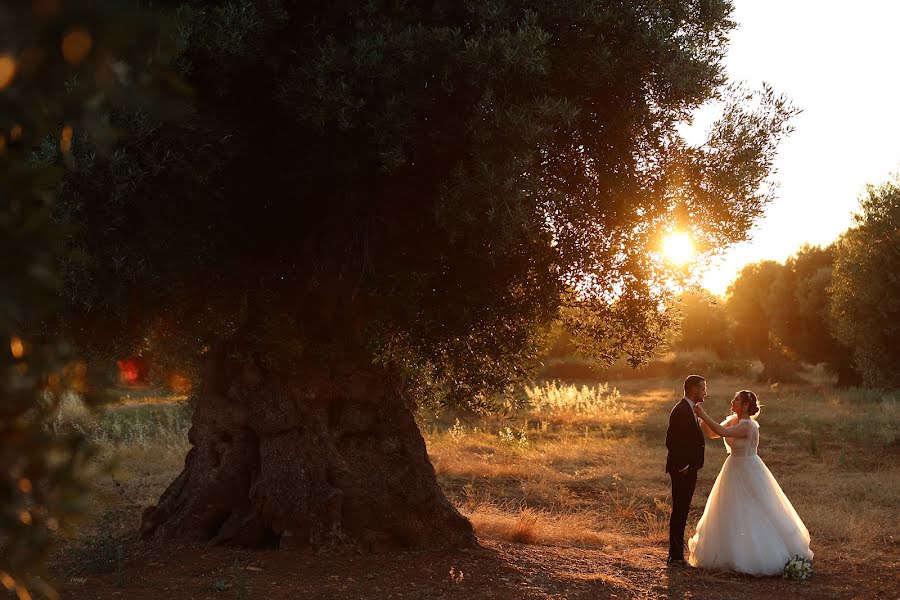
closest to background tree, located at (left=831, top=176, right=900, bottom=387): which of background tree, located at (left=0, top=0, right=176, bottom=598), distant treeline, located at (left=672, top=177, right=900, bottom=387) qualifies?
distant treeline, located at (left=672, top=177, right=900, bottom=387)

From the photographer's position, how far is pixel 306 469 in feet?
35.1

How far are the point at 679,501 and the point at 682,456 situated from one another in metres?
0.64

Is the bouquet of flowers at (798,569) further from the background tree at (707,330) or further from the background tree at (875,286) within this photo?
the background tree at (707,330)

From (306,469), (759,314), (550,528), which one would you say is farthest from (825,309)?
(306,469)

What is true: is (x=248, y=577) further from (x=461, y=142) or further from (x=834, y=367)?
(x=834, y=367)

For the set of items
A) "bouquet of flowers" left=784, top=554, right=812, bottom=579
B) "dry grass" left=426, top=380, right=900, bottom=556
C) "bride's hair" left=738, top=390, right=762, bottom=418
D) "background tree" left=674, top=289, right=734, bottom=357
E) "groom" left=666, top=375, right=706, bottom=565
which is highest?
"background tree" left=674, top=289, right=734, bottom=357

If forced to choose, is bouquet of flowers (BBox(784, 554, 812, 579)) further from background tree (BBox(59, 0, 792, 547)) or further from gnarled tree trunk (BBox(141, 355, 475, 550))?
gnarled tree trunk (BBox(141, 355, 475, 550))

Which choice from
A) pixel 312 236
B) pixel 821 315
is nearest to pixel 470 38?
pixel 312 236

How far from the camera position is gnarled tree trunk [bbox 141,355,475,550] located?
10680 mm

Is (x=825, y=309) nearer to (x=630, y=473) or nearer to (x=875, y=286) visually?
(x=875, y=286)

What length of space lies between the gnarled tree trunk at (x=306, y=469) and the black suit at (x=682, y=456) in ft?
9.16

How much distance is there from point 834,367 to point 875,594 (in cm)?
3566

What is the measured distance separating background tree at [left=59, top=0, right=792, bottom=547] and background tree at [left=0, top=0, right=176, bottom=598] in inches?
204

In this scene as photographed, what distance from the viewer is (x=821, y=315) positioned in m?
42.4
